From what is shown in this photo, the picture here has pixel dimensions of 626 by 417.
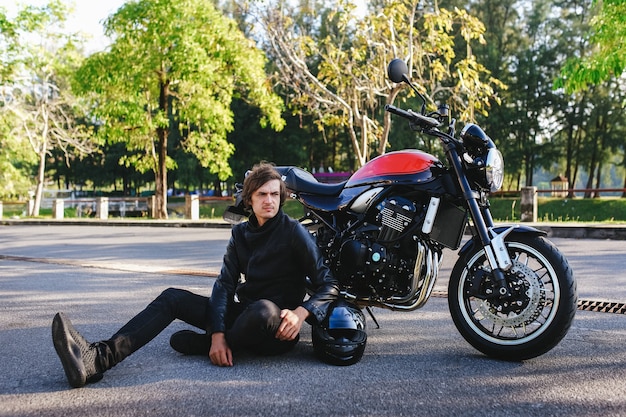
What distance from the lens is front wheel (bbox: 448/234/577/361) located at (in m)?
3.29

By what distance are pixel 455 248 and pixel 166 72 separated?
69.2ft

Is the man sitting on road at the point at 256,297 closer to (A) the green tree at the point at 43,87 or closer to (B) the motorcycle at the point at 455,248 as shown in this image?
(B) the motorcycle at the point at 455,248

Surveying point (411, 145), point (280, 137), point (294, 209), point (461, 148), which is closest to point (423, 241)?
point (461, 148)

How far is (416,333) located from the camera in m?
4.15

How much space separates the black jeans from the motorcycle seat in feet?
3.46

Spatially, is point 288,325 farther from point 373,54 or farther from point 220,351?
point 373,54

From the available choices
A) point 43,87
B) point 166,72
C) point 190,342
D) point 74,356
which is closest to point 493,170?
point 190,342

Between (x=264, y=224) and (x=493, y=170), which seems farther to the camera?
(x=264, y=224)

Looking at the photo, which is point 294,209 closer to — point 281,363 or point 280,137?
point 280,137

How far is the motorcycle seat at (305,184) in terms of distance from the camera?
13.9ft

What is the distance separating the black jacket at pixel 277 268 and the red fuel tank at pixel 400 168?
60 centimetres

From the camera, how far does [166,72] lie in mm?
23156

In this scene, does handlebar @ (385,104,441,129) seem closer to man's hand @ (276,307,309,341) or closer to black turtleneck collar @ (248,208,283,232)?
black turtleneck collar @ (248,208,283,232)

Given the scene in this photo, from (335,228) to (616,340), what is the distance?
1884 millimetres
